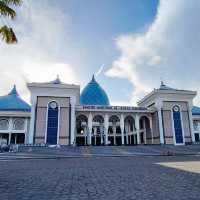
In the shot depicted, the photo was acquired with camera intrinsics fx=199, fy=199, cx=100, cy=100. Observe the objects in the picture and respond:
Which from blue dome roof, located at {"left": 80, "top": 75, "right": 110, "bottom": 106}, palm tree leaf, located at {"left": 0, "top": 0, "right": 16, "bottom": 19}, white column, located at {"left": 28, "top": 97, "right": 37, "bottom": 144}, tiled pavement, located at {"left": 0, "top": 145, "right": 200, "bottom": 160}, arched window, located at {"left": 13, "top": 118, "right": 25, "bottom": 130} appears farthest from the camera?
blue dome roof, located at {"left": 80, "top": 75, "right": 110, "bottom": 106}

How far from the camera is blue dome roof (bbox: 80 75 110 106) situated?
63.0m

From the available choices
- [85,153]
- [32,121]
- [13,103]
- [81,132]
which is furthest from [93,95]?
[85,153]

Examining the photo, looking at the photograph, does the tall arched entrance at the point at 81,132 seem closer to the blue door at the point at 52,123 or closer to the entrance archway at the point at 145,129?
the blue door at the point at 52,123

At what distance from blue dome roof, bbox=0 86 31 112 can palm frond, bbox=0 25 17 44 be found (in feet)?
133

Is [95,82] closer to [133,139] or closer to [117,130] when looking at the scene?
[117,130]

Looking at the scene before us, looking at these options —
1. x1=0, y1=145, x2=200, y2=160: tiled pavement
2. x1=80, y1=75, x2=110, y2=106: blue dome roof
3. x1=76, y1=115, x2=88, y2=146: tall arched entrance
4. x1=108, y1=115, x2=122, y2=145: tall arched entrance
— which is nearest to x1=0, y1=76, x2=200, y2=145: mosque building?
x1=76, y1=115, x2=88, y2=146: tall arched entrance

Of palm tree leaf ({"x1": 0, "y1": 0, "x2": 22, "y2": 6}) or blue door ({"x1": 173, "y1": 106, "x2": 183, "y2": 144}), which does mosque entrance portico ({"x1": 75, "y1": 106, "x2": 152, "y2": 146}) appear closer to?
blue door ({"x1": 173, "y1": 106, "x2": 183, "y2": 144})

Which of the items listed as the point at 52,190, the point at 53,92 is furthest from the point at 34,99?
the point at 52,190

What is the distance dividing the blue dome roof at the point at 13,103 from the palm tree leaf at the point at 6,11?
1633 inches

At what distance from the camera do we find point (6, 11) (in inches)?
380

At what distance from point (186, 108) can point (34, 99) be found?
36.2m

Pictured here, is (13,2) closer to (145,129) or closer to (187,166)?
(187,166)

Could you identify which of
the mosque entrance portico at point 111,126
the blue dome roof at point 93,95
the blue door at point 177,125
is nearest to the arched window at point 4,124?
the mosque entrance portico at point 111,126

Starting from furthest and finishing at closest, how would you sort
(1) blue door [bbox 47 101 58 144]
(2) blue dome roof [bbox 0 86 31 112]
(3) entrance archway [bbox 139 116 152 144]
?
(3) entrance archway [bbox 139 116 152 144]
(2) blue dome roof [bbox 0 86 31 112]
(1) blue door [bbox 47 101 58 144]
